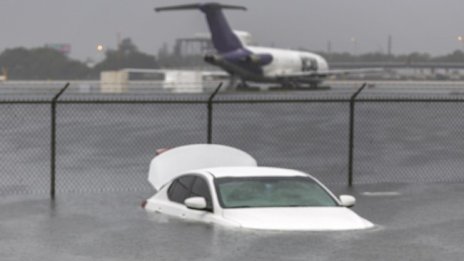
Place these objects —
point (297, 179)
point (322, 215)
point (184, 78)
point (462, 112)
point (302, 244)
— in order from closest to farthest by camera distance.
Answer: point (302, 244) < point (322, 215) < point (297, 179) < point (462, 112) < point (184, 78)

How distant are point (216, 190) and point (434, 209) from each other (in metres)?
5.50

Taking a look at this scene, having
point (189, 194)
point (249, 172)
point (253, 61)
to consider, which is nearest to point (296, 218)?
point (249, 172)

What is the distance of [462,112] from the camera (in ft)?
298

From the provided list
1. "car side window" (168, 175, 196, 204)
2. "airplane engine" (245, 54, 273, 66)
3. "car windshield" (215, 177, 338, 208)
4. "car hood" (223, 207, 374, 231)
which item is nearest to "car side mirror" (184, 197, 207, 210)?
"car windshield" (215, 177, 338, 208)

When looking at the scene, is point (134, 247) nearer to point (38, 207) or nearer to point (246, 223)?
point (246, 223)

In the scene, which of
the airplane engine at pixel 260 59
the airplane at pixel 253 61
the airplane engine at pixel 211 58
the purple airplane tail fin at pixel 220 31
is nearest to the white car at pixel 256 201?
the airplane engine at pixel 211 58

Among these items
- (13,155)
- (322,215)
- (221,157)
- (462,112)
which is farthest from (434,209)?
(462,112)

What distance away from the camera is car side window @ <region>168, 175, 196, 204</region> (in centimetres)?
1495

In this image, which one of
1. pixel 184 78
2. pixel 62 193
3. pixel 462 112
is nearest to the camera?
pixel 62 193

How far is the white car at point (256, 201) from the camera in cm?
1336

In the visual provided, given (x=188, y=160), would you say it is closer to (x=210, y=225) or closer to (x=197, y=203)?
(x=197, y=203)

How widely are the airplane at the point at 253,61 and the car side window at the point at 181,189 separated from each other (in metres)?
82.9

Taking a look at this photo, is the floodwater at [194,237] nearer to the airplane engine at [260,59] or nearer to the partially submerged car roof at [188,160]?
the partially submerged car roof at [188,160]

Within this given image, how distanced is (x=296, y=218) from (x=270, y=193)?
99cm
